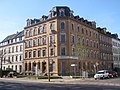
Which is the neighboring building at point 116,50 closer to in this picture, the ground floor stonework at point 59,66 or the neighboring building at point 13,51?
the ground floor stonework at point 59,66

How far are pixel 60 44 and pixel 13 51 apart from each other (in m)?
26.6

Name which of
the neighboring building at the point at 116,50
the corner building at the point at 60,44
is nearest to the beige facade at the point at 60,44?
the corner building at the point at 60,44

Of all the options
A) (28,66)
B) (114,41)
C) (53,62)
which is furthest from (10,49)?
(114,41)

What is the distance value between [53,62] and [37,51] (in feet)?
27.0

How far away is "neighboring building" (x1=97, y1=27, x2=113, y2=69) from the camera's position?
260 feet

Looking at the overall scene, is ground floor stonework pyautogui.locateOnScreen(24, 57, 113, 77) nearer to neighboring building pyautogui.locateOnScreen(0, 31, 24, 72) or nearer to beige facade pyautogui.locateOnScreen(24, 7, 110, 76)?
beige facade pyautogui.locateOnScreen(24, 7, 110, 76)

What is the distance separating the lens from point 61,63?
57.1 m

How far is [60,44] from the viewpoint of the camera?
58125 mm

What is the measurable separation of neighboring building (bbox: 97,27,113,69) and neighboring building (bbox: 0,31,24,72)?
27.5 m

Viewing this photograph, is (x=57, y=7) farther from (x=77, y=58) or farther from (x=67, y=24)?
(x=77, y=58)

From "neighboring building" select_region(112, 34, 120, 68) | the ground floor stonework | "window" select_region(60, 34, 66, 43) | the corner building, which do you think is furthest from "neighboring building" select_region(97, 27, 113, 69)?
"window" select_region(60, 34, 66, 43)

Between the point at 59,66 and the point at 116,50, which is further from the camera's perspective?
the point at 116,50

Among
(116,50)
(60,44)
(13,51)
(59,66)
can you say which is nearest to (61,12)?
(60,44)

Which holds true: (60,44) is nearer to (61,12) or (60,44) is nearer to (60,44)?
(60,44)
